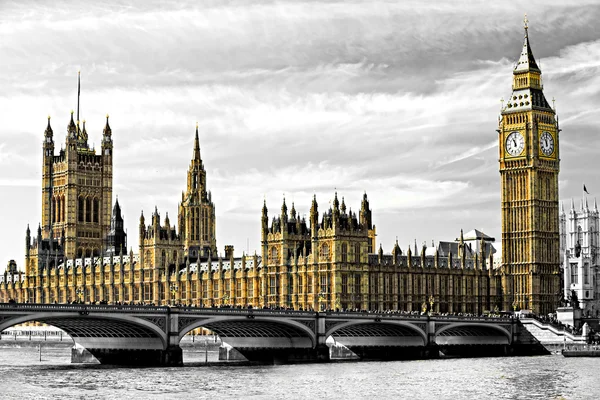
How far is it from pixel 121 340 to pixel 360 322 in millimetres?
22235

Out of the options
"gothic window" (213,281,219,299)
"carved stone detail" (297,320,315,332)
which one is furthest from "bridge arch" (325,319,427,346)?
"gothic window" (213,281,219,299)

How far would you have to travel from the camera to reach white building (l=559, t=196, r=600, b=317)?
188125 mm

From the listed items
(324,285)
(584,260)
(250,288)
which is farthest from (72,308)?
(584,260)

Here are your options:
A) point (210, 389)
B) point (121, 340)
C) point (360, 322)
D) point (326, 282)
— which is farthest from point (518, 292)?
point (210, 389)

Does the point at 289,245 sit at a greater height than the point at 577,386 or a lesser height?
greater

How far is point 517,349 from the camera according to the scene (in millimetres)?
131250

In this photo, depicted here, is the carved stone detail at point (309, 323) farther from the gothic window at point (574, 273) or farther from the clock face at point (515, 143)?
the gothic window at point (574, 273)

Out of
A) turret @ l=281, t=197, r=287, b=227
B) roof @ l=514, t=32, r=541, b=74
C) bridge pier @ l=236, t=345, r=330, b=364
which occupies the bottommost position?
bridge pier @ l=236, t=345, r=330, b=364

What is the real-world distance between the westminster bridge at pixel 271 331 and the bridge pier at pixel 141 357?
0.26 feet

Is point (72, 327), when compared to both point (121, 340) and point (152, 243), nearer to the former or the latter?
point (121, 340)

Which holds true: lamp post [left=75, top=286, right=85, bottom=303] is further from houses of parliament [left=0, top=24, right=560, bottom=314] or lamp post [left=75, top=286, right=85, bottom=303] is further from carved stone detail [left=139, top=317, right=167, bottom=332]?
carved stone detail [left=139, top=317, right=167, bottom=332]

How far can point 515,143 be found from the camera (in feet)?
531

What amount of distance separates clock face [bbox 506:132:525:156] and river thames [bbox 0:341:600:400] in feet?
166

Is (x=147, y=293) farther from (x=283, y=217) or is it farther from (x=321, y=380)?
(x=321, y=380)
